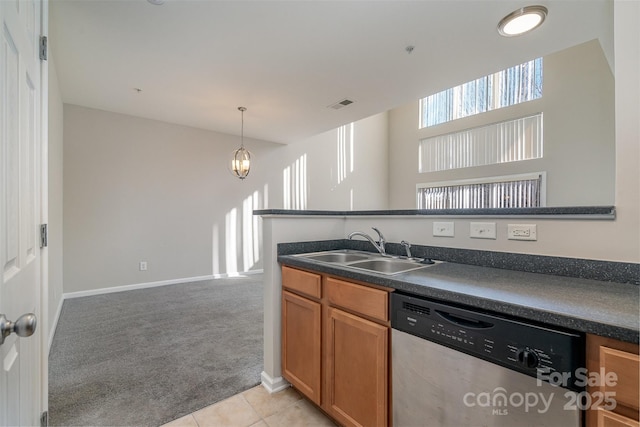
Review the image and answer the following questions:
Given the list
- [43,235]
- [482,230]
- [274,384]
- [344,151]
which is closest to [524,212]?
[482,230]

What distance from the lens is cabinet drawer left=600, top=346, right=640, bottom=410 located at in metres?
0.67

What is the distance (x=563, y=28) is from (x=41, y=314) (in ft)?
12.7

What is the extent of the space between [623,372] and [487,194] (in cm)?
604

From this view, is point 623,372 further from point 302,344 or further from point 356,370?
point 302,344

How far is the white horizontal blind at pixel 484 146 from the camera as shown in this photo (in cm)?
541

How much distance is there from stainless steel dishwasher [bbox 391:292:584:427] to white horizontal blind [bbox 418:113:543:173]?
5.81 metres

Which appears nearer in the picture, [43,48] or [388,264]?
[43,48]

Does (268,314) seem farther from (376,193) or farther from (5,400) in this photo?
(376,193)

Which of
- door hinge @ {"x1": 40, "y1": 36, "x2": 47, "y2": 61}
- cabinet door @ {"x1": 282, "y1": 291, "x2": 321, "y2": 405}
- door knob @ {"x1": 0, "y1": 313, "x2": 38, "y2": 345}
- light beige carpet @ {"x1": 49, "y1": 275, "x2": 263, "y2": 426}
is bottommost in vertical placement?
light beige carpet @ {"x1": 49, "y1": 275, "x2": 263, "y2": 426}

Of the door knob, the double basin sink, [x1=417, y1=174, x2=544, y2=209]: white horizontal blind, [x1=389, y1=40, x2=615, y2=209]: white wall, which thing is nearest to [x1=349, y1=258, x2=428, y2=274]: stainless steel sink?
the double basin sink

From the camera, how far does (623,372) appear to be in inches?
27.0

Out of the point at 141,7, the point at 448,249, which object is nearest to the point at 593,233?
the point at 448,249

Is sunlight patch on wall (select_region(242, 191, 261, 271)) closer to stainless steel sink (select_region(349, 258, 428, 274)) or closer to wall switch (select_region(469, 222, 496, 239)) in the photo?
stainless steel sink (select_region(349, 258, 428, 274))

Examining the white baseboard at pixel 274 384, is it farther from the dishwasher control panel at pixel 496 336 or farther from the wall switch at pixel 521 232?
the wall switch at pixel 521 232
